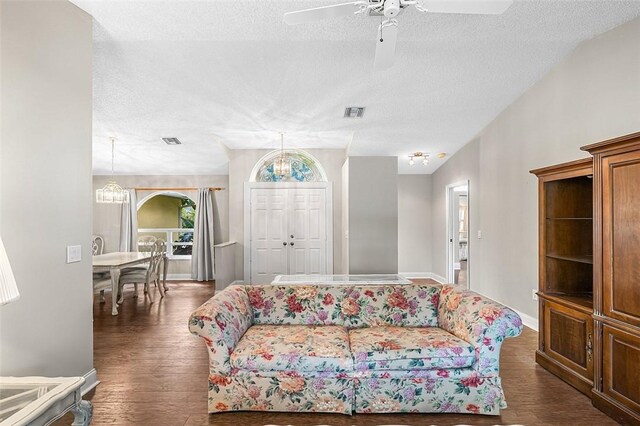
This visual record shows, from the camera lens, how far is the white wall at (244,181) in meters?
7.11

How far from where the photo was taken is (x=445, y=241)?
7383 millimetres

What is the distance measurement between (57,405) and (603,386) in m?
3.22

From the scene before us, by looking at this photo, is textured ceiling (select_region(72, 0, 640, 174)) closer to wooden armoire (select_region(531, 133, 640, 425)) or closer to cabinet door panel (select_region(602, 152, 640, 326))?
wooden armoire (select_region(531, 133, 640, 425))

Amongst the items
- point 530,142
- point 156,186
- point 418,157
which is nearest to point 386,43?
point 530,142

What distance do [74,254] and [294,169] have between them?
4.83 metres

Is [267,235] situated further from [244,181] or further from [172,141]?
[172,141]

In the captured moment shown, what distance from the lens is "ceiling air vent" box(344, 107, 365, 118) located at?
5.02 metres

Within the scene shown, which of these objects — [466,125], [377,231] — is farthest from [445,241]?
[466,125]

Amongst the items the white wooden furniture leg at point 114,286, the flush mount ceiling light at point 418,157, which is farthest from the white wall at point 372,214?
the white wooden furniture leg at point 114,286

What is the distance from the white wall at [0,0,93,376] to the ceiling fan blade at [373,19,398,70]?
2200mm

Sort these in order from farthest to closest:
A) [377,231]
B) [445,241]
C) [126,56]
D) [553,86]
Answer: [445,241] < [377,231] < [553,86] < [126,56]

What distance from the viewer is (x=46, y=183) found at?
2508mm

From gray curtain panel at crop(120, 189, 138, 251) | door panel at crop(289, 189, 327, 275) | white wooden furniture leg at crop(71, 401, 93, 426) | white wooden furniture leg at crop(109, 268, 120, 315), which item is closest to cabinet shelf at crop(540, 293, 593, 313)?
white wooden furniture leg at crop(71, 401, 93, 426)

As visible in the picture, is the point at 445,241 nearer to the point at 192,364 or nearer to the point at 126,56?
the point at 192,364
